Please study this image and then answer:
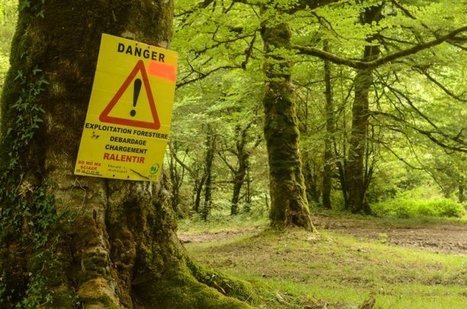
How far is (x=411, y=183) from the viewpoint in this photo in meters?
24.1

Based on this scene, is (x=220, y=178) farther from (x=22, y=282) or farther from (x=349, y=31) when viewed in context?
(x=22, y=282)

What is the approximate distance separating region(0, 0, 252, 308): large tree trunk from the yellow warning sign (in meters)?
0.06

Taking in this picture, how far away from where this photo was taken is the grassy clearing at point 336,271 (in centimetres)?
522

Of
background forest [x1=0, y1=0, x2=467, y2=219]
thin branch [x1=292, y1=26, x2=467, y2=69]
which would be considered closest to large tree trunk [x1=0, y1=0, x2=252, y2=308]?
background forest [x1=0, y1=0, x2=467, y2=219]

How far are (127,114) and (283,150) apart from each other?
7.53 m

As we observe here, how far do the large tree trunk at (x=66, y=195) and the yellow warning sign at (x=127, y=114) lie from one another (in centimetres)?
6

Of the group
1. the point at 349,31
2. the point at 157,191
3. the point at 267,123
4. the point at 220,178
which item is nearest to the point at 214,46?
the point at 349,31

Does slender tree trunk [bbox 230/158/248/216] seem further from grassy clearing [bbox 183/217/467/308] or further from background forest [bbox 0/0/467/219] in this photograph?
grassy clearing [bbox 183/217/467/308]

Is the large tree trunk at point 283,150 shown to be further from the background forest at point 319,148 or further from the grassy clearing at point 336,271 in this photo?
the grassy clearing at point 336,271

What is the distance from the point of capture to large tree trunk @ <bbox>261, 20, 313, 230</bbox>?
10117 millimetres

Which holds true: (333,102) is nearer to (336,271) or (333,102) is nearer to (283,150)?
(283,150)

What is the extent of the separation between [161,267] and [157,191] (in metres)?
0.49

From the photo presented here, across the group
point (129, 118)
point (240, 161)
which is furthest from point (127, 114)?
point (240, 161)

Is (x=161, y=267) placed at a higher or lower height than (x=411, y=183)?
lower
